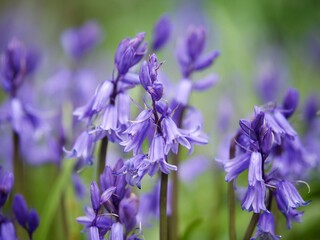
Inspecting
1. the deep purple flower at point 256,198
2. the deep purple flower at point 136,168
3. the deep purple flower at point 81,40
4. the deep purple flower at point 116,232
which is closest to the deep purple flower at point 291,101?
the deep purple flower at point 256,198

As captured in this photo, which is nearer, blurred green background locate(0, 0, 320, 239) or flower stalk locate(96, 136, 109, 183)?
flower stalk locate(96, 136, 109, 183)

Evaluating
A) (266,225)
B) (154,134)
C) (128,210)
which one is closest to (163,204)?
(128,210)

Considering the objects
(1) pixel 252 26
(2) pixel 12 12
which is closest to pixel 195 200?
(1) pixel 252 26

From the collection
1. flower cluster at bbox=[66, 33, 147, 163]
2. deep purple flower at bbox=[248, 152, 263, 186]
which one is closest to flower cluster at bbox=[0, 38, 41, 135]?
flower cluster at bbox=[66, 33, 147, 163]

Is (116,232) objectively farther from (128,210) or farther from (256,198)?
(256,198)

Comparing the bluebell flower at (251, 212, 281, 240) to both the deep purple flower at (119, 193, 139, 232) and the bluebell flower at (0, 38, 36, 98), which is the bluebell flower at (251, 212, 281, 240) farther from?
the bluebell flower at (0, 38, 36, 98)

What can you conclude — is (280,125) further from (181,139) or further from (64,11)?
(64,11)
